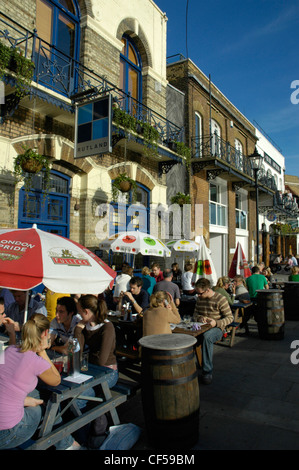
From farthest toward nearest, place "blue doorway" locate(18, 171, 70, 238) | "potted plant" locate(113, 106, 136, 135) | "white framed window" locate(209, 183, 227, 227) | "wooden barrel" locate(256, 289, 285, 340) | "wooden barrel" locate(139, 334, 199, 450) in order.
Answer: "white framed window" locate(209, 183, 227, 227), "potted plant" locate(113, 106, 136, 135), "blue doorway" locate(18, 171, 70, 238), "wooden barrel" locate(256, 289, 285, 340), "wooden barrel" locate(139, 334, 199, 450)

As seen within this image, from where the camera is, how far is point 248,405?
428 cm

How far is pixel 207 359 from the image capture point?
5.07m

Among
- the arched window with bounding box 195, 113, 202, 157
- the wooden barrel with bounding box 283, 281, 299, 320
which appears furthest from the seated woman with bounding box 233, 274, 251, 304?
the arched window with bounding box 195, 113, 202, 157

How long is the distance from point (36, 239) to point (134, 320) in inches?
111

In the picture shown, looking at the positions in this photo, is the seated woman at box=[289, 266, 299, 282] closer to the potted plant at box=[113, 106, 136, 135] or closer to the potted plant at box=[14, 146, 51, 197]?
the potted plant at box=[113, 106, 136, 135]

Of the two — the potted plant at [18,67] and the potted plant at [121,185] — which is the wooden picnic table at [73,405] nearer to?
the potted plant at [18,67]

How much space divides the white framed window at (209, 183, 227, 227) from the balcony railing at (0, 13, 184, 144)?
505 centimetres

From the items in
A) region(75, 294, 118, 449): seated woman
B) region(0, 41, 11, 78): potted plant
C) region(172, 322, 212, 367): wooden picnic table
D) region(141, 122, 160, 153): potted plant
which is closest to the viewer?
region(75, 294, 118, 449): seated woman

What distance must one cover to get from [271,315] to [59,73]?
779cm

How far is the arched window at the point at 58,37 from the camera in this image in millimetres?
8516

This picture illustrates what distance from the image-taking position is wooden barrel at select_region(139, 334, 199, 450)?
10.7ft

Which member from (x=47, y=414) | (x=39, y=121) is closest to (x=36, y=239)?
(x=47, y=414)

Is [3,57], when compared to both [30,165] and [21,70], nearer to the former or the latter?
[21,70]

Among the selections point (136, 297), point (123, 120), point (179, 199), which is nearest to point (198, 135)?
point (179, 199)
